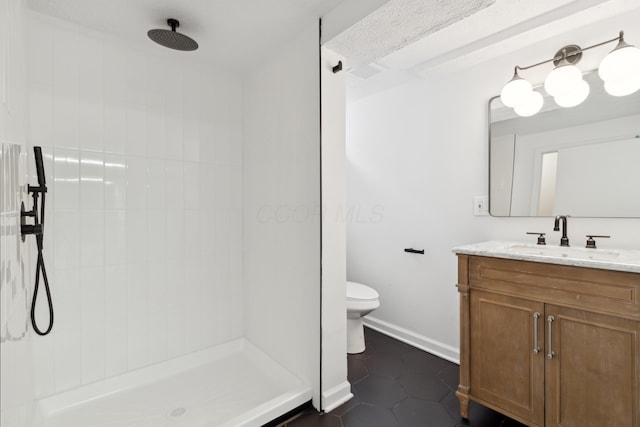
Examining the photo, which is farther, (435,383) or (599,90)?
(435,383)

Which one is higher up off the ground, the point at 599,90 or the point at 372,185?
the point at 599,90

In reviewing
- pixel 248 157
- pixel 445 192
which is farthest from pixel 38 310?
pixel 445 192

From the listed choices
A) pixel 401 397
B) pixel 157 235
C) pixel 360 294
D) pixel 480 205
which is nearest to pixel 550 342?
pixel 401 397

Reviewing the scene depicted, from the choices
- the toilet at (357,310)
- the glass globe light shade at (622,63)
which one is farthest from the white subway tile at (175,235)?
the glass globe light shade at (622,63)

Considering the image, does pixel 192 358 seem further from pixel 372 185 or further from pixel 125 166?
pixel 372 185

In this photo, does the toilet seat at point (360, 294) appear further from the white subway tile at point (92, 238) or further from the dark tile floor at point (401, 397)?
the white subway tile at point (92, 238)

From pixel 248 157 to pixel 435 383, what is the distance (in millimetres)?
2080

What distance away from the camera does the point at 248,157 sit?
2355 mm

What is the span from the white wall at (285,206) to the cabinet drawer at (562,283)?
0.91 m

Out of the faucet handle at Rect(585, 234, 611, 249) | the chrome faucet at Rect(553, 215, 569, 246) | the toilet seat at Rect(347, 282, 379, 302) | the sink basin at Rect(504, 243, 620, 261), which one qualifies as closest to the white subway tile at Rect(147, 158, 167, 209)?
the toilet seat at Rect(347, 282, 379, 302)

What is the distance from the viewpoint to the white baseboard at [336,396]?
1.71 meters

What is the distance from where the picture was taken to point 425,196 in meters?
2.44

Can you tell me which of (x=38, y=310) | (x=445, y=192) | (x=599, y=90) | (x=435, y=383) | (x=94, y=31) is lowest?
(x=435, y=383)

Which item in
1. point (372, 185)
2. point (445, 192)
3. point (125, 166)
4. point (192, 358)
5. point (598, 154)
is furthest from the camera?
point (372, 185)
